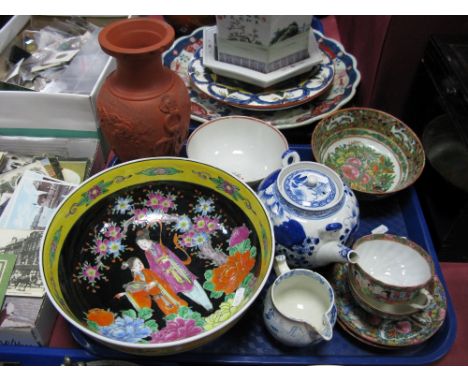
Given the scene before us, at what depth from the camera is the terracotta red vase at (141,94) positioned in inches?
30.0

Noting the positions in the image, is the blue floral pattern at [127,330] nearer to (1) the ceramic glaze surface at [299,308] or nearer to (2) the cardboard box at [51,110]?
(1) the ceramic glaze surface at [299,308]

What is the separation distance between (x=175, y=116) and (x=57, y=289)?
14.7 inches

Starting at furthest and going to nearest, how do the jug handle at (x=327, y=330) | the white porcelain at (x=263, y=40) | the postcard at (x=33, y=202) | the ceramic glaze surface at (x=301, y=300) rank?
the white porcelain at (x=263, y=40) → the postcard at (x=33, y=202) → the ceramic glaze surface at (x=301, y=300) → the jug handle at (x=327, y=330)

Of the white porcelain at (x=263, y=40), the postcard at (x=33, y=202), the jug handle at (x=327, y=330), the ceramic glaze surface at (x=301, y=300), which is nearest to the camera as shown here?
the jug handle at (x=327, y=330)

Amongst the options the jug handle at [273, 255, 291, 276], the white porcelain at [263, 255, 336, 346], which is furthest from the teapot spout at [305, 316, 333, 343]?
the jug handle at [273, 255, 291, 276]

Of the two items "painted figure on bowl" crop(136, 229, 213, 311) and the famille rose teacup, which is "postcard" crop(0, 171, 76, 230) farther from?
the famille rose teacup

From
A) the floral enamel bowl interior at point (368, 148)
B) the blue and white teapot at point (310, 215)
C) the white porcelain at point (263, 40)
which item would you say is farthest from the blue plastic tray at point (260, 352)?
the white porcelain at point (263, 40)

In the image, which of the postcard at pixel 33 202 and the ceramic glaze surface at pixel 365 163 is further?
the ceramic glaze surface at pixel 365 163

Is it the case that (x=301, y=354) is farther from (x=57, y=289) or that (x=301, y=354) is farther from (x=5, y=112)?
(x=5, y=112)

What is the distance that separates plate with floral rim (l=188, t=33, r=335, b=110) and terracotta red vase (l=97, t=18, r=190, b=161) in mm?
244

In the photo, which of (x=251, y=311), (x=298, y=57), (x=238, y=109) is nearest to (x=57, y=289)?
(x=251, y=311)

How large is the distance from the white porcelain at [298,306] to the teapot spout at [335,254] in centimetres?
3

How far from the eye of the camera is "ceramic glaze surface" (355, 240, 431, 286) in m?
0.82

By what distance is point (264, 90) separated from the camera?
112 cm
